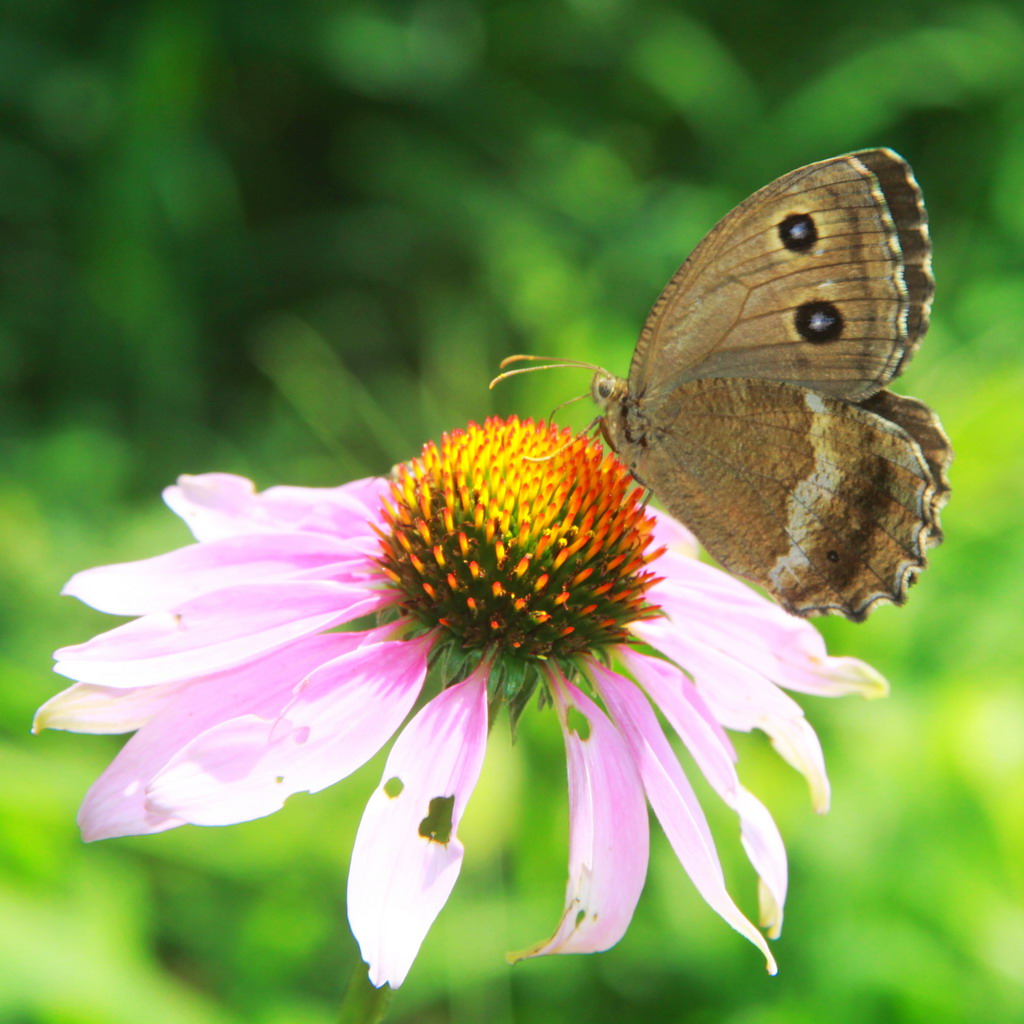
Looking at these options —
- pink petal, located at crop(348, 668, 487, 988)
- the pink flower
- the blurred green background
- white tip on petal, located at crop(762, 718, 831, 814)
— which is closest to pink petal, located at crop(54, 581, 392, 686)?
the pink flower

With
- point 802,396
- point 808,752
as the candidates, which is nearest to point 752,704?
point 808,752

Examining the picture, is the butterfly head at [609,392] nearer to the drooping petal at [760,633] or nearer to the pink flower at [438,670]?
the pink flower at [438,670]

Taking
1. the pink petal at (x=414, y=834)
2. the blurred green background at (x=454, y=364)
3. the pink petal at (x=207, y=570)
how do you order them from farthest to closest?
the blurred green background at (x=454, y=364) → the pink petal at (x=207, y=570) → the pink petal at (x=414, y=834)

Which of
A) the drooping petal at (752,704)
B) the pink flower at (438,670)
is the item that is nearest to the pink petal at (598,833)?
the pink flower at (438,670)

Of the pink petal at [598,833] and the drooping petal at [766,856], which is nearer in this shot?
the pink petal at [598,833]

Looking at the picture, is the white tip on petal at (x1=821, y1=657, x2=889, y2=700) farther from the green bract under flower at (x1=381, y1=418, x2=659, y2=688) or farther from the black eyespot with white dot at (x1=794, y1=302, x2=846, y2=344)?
the black eyespot with white dot at (x1=794, y1=302, x2=846, y2=344)

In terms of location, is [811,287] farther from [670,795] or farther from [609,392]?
[670,795]
